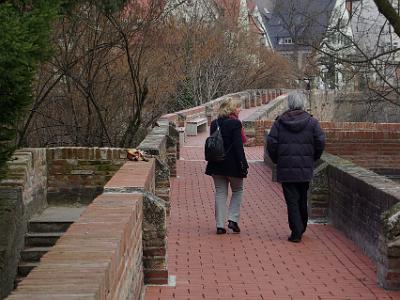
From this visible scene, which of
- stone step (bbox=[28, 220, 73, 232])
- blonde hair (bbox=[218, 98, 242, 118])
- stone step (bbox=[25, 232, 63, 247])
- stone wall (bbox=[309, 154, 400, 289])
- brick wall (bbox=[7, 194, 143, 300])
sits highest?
blonde hair (bbox=[218, 98, 242, 118])

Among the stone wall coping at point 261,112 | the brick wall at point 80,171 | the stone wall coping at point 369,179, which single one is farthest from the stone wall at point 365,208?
the stone wall coping at point 261,112

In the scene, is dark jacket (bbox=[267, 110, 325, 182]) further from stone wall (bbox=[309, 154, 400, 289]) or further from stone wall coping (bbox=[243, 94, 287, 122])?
stone wall coping (bbox=[243, 94, 287, 122])

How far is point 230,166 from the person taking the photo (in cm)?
847

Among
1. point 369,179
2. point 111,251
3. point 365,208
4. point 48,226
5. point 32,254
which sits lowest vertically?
point 32,254

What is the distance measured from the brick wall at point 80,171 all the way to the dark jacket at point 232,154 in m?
1.55

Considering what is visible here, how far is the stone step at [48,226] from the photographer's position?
9312 mm

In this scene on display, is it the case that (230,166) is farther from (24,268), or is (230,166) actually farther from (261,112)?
(261,112)

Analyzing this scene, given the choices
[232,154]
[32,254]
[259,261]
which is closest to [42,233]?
[32,254]

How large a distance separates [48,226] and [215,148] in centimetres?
256

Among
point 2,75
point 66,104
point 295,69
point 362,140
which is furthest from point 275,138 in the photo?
point 295,69

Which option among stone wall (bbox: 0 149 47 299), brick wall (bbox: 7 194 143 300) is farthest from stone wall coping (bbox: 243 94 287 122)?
brick wall (bbox: 7 194 143 300)

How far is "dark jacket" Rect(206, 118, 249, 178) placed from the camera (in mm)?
8430

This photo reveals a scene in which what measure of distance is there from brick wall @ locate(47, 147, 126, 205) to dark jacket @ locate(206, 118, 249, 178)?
1.55 metres

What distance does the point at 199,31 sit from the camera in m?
33.1
